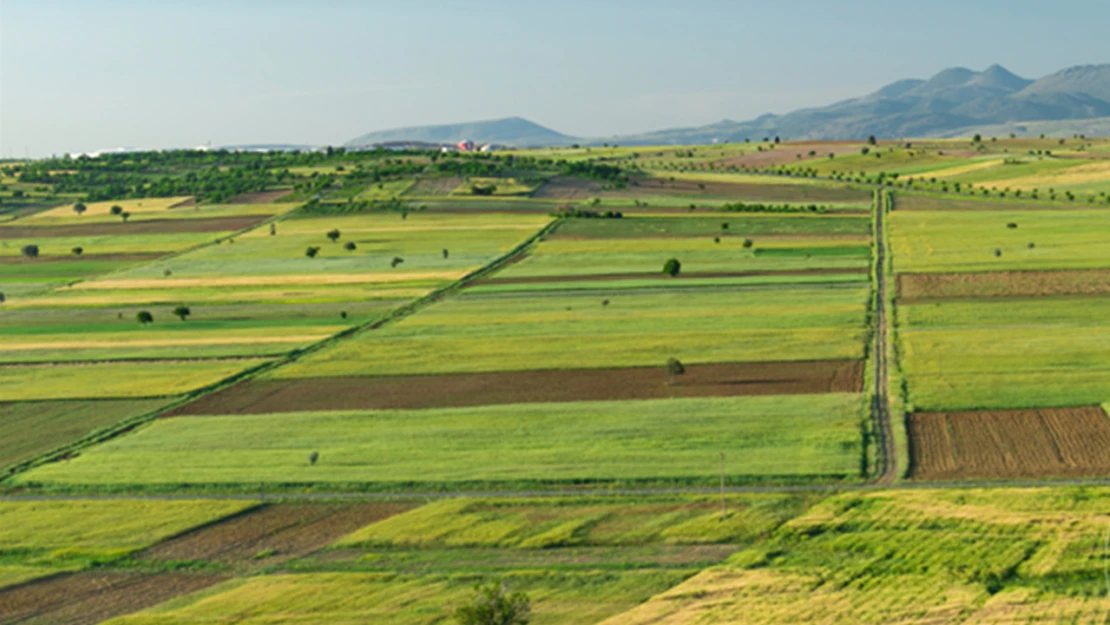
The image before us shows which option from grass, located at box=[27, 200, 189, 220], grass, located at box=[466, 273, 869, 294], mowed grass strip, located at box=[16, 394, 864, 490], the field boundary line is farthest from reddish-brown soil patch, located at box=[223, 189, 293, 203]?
mowed grass strip, located at box=[16, 394, 864, 490]

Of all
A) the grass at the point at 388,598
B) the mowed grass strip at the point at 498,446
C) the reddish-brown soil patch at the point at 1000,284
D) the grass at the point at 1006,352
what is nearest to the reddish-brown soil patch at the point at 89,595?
the grass at the point at 388,598

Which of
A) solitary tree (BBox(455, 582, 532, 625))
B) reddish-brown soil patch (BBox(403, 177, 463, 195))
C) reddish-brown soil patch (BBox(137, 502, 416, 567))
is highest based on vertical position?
reddish-brown soil patch (BBox(403, 177, 463, 195))

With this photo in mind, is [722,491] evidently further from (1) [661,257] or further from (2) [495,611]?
(1) [661,257]

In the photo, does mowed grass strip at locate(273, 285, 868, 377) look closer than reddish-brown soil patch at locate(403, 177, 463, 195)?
Yes

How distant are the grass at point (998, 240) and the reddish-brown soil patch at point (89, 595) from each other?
7699 cm

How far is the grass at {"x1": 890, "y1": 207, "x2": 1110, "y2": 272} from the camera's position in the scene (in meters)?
110

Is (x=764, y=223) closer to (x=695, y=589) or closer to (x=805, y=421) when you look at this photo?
(x=805, y=421)

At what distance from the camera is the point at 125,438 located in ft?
224

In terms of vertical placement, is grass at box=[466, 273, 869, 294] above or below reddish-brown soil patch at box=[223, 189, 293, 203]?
below

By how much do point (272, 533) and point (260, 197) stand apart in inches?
5826

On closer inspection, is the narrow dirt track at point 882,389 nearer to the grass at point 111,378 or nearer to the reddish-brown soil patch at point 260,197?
the grass at point 111,378

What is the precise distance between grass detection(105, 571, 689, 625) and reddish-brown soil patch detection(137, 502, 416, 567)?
2.95 m

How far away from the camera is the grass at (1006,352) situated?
66.6 m

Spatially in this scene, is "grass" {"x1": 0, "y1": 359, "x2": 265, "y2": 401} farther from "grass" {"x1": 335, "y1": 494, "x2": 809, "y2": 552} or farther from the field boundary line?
"grass" {"x1": 335, "y1": 494, "x2": 809, "y2": 552}
